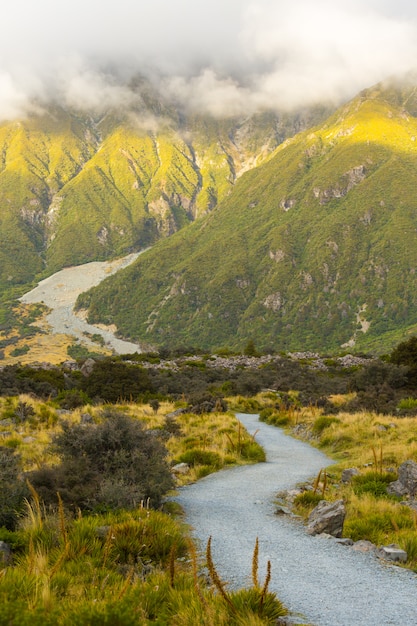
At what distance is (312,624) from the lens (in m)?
4.83

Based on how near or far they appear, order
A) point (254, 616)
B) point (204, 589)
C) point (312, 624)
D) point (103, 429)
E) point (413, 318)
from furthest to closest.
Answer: point (413, 318) < point (103, 429) < point (204, 589) < point (312, 624) < point (254, 616)

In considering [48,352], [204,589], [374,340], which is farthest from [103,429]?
[374,340]

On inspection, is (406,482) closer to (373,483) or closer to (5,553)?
(373,483)

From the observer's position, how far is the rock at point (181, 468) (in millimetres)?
13344

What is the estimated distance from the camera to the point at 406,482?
10.6 m

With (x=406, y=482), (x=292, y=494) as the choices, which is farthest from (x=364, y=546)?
(x=406, y=482)

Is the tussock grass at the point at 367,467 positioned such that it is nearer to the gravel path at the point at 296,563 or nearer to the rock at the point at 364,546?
the rock at the point at 364,546

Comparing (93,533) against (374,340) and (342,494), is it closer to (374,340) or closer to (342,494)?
(342,494)

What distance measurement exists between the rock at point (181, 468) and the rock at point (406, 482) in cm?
572

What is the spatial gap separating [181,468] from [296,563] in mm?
7308

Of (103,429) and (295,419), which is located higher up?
(103,429)

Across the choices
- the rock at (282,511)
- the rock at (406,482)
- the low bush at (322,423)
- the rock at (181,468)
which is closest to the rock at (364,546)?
the rock at (282,511)

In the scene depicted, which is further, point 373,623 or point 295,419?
point 295,419

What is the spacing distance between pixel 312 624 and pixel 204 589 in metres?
1.31
